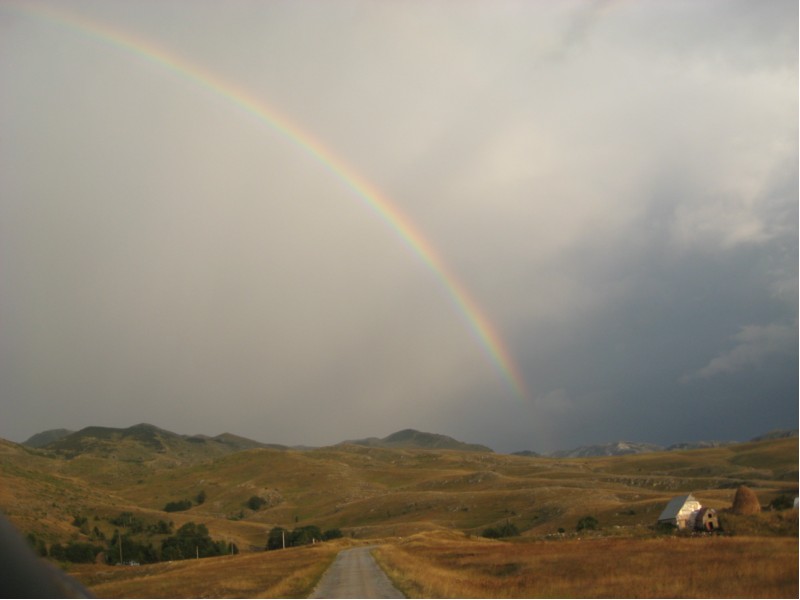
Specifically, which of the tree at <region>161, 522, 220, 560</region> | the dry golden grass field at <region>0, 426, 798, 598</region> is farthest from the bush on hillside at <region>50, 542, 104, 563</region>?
the tree at <region>161, 522, 220, 560</region>

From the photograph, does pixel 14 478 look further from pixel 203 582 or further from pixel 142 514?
pixel 203 582

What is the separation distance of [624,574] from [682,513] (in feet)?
173

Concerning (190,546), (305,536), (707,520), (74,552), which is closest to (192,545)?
(190,546)

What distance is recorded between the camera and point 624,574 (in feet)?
105

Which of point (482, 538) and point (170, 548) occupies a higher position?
point (170, 548)

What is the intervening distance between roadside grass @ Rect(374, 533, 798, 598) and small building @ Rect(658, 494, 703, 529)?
3264 centimetres

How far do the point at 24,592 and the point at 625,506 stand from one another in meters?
118

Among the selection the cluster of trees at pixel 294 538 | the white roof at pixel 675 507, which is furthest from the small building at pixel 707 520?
the cluster of trees at pixel 294 538

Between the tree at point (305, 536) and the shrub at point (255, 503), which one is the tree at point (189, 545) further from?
the shrub at point (255, 503)

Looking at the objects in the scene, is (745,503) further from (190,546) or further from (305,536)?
(190,546)

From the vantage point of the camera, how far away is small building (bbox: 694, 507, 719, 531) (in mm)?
70750

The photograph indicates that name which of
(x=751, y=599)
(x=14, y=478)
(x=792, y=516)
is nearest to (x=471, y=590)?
(x=751, y=599)

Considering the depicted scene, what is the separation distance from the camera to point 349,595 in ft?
103

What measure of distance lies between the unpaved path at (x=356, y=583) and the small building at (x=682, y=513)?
4001cm
